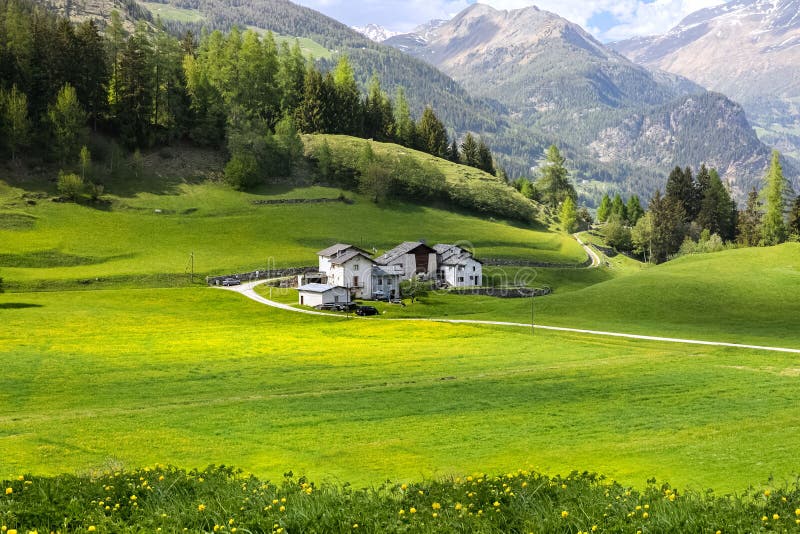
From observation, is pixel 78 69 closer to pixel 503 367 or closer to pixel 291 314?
pixel 291 314

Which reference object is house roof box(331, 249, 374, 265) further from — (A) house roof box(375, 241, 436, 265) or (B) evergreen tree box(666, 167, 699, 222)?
(B) evergreen tree box(666, 167, 699, 222)

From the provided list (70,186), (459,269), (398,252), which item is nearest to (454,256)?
(459,269)

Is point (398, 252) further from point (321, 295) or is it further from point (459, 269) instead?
point (321, 295)

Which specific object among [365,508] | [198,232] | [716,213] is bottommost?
[365,508]

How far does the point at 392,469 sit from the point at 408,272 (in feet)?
294

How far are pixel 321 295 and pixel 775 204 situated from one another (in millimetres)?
118041

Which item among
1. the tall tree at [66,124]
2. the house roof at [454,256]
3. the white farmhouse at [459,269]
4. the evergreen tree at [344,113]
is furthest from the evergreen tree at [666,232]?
the tall tree at [66,124]

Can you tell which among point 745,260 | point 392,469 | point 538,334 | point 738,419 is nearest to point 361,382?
point 392,469

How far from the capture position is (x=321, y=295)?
90250 millimetres

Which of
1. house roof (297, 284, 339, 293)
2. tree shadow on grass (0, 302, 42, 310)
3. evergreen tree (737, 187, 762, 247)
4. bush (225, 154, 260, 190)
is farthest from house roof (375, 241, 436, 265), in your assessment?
evergreen tree (737, 187, 762, 247)

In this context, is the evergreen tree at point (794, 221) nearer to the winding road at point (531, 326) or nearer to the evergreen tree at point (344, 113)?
the winding road at point (531, 326)

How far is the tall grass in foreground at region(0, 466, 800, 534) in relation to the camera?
14.2 meters

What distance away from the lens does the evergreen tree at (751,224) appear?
529ft

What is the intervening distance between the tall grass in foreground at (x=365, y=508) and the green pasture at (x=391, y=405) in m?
4.97
